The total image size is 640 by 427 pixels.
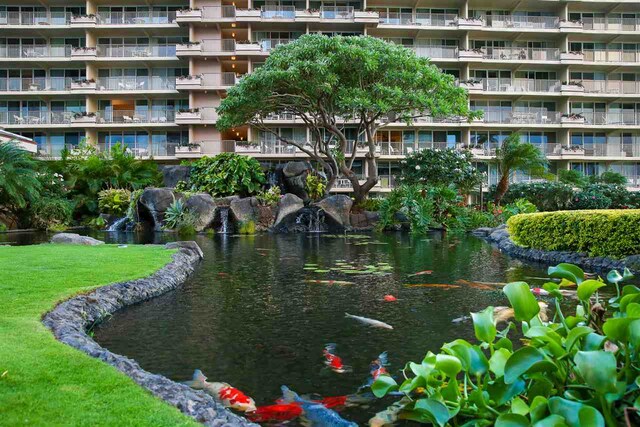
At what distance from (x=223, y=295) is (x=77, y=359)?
438 cm

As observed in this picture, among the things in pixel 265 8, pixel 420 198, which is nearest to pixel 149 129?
pixel 265 8

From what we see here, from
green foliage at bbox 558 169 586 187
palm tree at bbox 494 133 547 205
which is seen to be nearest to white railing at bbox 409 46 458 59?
green foliage at bbox 558 169 586 187

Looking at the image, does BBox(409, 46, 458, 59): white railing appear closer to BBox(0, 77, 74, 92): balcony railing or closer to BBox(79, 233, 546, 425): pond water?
BBox(0, 77, 74, 92): balcony railing

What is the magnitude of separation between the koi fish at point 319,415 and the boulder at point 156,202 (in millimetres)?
23674

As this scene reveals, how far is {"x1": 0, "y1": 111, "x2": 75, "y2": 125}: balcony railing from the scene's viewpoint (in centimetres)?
3981

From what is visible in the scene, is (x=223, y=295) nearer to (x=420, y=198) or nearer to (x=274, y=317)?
(x=274, y=317)

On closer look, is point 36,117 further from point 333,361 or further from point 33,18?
point 333,361

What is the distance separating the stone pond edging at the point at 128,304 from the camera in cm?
394

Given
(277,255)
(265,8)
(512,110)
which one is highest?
(265,8)

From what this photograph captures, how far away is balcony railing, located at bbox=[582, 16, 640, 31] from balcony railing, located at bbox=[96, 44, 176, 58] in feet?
102

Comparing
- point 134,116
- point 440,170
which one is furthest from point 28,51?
point 440,170

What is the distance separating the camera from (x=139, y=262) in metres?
10.9

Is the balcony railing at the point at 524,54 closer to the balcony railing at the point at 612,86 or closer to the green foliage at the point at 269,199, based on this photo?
the balcony railing at the point at 612,86

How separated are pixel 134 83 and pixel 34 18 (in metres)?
8.84
